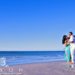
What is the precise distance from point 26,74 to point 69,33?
15.2 ft

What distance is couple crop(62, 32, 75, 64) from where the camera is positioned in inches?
654

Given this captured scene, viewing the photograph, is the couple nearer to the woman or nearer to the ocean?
the woman

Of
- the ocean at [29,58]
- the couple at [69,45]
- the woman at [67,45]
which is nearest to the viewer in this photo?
the couple at [69,45]

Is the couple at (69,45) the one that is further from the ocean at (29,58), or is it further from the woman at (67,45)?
the ocean at (29,58)

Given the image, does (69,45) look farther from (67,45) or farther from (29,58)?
(29,58)

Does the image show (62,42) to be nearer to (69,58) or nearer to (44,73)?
(69,58)

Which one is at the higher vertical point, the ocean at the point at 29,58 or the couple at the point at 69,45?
the couple at the point at 69,45

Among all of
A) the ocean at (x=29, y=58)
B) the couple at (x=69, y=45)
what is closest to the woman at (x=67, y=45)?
the couple at (x=69, y=45)

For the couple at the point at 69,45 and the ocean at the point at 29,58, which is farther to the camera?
the ocean at the point at 29,58

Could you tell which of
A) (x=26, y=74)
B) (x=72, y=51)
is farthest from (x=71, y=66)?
(x=26, y=74)

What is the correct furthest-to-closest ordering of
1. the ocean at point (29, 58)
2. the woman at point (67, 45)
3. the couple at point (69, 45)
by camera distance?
1. the ocean at point (29, 58)
2. the woman at point (67, 45)
3. the couple at point (69, 45)

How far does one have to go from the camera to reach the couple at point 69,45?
1661cm

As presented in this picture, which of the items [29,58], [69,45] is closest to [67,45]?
[69,45]

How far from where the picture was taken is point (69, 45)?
1705 cm
